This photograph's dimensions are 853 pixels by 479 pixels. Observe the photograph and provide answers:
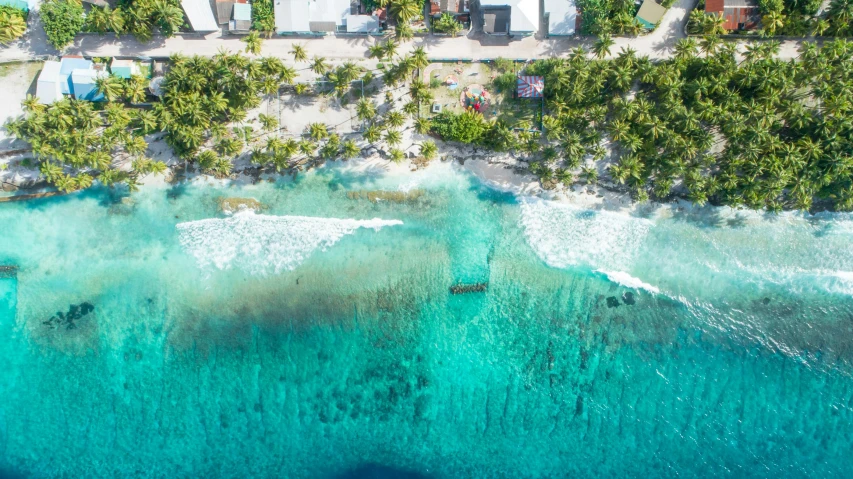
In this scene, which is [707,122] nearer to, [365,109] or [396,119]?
[396,119]

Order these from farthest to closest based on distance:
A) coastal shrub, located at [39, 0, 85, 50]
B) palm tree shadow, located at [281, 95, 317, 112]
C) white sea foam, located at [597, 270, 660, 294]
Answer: white sea foam, located at [597, 270, 660, 294], palm tree shadow, located at [281, 95, 317, 112], coastal shrub, located at [39, 0, 85, 50]

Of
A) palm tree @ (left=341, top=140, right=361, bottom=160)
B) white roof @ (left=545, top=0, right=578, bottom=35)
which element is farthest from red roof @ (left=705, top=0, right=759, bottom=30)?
palm tree @ (left=341, top=140, right=361, bottom=160)

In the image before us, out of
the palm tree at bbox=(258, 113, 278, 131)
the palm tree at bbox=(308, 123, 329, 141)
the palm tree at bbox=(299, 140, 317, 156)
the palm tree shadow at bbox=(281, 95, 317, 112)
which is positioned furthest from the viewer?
the palm tree shadow at bbox=(281, 95, 317, 112)

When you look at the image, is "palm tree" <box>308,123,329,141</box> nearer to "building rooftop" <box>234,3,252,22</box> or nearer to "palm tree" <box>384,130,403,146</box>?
"palm tree" <box>384,130,403,146</box>

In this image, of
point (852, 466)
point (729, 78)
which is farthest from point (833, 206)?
point (852, 466)

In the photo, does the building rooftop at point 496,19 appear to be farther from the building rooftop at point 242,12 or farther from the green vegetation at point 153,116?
the building rooftop at point 242,12

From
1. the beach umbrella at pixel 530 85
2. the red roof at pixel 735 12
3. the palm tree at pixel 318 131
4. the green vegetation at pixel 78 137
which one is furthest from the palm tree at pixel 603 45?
the green vegetation at pixel 78 137

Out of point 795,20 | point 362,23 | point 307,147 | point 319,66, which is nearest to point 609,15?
point 795,20
